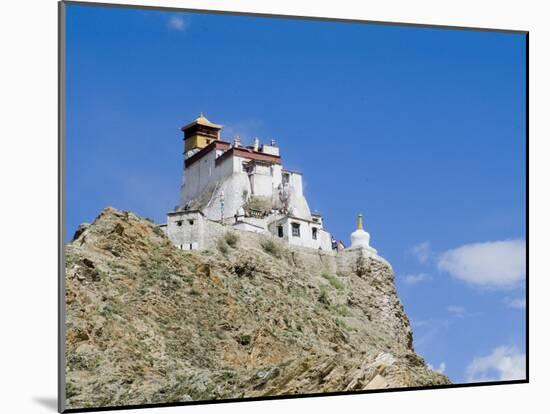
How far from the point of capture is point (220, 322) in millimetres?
11234

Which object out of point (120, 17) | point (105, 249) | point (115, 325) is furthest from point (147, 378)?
point (120, 17)

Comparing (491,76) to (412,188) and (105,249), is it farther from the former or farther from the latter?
(105,249)

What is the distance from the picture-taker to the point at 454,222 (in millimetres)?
12031

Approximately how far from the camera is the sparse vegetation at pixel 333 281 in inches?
475

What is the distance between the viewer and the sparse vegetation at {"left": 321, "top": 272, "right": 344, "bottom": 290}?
12.1 metres

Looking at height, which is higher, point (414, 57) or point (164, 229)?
point (414, 57)

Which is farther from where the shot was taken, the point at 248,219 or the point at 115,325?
the point at 248,219

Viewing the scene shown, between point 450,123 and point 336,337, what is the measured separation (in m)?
2.19

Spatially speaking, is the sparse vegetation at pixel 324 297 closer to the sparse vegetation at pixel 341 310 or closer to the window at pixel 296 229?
the sparse vegetation at pixel 341 310

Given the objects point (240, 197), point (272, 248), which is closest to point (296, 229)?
point (272, 248)

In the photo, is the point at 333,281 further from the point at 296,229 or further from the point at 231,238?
the point at 231,238

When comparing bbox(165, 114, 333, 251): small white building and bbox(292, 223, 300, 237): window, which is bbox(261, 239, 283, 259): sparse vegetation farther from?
bbox(292, 223, 300, 237): window

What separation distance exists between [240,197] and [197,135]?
811 millimetres

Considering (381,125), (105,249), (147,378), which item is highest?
(381,125)
